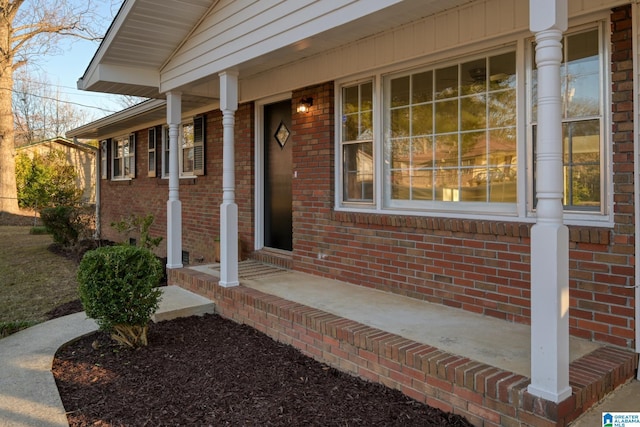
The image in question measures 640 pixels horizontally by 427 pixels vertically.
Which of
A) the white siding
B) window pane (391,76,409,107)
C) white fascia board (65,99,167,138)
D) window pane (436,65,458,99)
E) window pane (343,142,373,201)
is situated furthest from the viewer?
white fascia board (65,99,167,138)

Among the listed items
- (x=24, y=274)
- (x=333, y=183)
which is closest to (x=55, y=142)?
(x=24, y=274)

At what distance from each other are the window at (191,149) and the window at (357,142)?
12.3ft

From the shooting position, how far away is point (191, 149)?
9.24m

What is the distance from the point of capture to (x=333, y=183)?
5.75 metres

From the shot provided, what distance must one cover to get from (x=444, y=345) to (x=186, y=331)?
273 centimetres

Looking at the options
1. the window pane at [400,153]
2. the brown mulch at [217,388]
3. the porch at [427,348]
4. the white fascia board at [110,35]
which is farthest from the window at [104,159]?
the window pane at [400,153]

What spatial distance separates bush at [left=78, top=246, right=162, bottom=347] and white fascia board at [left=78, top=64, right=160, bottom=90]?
116 inches

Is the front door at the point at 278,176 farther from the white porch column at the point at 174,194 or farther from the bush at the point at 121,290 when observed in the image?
the bush at the point at 121,290

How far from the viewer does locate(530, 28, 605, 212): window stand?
3483mm

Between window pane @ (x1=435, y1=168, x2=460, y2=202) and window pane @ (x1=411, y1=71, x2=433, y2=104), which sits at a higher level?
window pane @ (x1=411, y1=71, x2=433, y2=104)

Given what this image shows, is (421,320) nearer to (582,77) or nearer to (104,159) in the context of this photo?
(582,77)

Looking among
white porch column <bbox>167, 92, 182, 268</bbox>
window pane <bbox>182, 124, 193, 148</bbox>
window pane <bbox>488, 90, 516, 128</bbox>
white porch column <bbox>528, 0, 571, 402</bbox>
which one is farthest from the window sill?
window pane <bbox>182, 124, 193, 148</bbox>

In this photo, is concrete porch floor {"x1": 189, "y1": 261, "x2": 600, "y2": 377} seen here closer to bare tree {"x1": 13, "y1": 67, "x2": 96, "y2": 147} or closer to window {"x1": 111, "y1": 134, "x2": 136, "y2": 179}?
window {"x1": 111, "y1": 134, "x2": 136, "y2": 179}

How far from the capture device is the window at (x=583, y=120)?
11.4 ft
